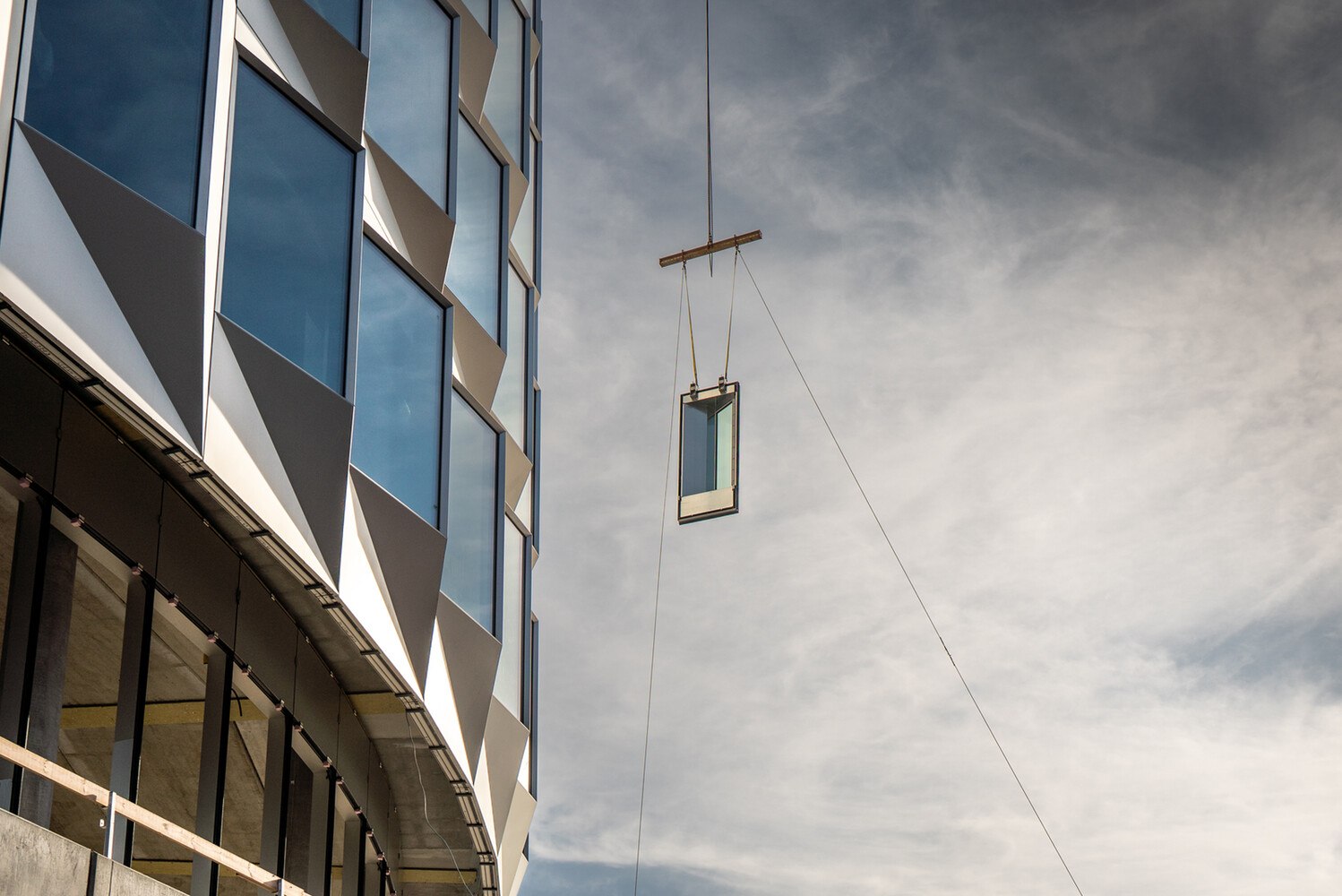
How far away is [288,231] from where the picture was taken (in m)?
12.8

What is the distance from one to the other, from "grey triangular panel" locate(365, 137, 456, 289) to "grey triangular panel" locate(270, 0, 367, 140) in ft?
2.74

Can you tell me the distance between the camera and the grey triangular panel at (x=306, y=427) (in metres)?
11.9

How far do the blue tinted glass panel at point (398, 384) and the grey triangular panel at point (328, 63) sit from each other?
1403mm

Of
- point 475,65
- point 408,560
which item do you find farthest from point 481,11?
point 408,560

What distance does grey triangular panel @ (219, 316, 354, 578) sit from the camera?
11.9 m

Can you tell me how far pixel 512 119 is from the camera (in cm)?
2212

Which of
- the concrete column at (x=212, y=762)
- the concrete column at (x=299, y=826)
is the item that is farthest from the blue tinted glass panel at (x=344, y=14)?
the concrete column at (x=299, y=826)

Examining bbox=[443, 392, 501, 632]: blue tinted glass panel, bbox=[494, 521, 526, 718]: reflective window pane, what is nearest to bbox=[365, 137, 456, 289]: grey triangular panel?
bbox=[443, 392, 501, 632]: blue tinted glass panel

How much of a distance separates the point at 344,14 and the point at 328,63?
0.94 metres

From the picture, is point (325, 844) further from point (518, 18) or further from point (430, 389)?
point (518, 18)

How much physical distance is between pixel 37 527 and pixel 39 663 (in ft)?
3.87

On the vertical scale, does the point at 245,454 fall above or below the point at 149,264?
below

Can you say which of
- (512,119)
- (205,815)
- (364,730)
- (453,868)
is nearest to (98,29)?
(205,815)

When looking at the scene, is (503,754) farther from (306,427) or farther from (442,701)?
(306,427)
